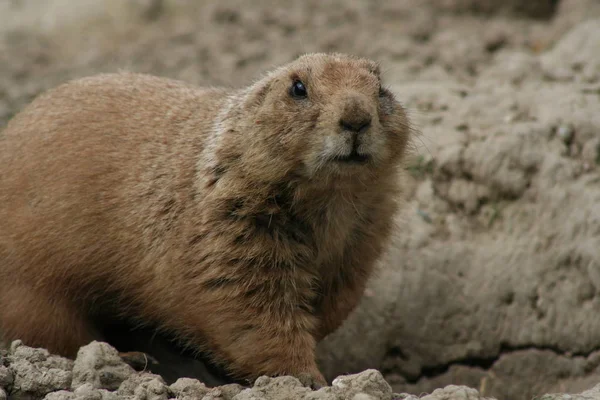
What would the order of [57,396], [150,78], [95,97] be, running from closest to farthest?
[57,396] < [95,97] < [150,78]

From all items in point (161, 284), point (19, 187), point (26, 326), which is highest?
point (19, 187)

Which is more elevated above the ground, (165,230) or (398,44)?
(398,44)

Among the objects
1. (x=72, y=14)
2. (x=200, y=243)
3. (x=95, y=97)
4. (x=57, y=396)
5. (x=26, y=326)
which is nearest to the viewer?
(x=57, y=396)

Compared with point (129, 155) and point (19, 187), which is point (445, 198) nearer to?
point (129, 155)

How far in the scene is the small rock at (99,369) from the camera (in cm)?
416

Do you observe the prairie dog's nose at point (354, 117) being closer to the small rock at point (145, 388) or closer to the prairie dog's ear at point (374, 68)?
the prairie dog's ear at point (374, 68)

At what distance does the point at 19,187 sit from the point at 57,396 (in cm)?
170

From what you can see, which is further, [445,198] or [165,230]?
[445,198]

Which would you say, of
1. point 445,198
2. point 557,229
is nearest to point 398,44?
point 445,198

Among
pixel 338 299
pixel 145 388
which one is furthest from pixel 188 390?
pixel 338 299

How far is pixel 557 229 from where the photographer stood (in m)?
5.70

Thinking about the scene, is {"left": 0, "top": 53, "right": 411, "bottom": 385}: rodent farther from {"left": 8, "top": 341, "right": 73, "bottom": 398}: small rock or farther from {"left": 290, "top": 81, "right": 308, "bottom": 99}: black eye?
{"left": 8, "top": 341, "right": 73, "bottom": 398}: small rock

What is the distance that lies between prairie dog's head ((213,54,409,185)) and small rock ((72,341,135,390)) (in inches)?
46.4

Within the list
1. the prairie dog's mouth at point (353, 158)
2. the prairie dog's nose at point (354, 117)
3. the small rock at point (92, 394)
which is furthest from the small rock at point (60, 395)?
the prairie dog's nose at point (354, 117)
